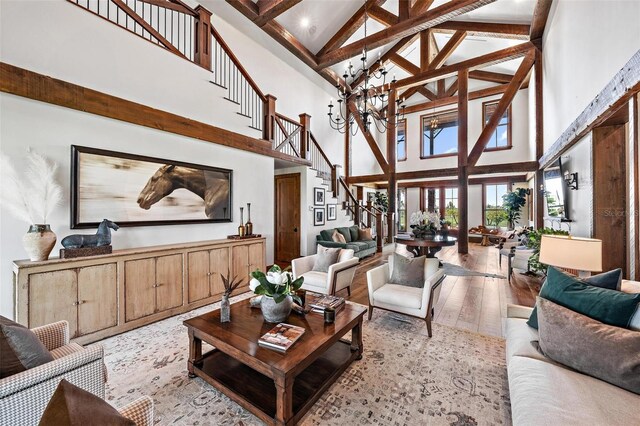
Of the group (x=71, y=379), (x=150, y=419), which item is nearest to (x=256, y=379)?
(x=150, y=419)

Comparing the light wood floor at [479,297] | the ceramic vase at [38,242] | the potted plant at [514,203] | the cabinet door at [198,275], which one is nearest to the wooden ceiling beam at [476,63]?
the potted plant at [514,203]

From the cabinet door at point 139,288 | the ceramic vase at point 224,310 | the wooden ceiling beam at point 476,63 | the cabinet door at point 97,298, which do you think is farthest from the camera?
the wooden ceiling beam at point 476,63

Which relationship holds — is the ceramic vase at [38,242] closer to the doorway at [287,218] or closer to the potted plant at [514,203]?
the doorway at [287,218]

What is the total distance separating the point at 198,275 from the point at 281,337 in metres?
2.20

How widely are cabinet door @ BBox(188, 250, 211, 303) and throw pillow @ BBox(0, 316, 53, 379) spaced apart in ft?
7.25

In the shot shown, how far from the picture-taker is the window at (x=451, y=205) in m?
10.5

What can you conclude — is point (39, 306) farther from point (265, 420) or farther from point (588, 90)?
point (588, 90)

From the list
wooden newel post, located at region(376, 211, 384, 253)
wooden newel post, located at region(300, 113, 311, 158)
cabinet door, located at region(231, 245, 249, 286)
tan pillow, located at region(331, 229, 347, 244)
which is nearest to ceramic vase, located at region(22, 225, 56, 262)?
cabinet door, located at region(231, 245, 249, 286)

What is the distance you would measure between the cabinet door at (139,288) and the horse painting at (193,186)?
2.79ft

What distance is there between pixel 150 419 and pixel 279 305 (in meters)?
1.03

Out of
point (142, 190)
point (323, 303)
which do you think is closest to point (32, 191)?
point (142, 190)

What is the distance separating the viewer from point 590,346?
4.69 feet

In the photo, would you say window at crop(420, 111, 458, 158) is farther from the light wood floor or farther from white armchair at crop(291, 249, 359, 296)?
white armchair at crop(291, 249, 359, 296)

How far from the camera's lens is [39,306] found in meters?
2.35
